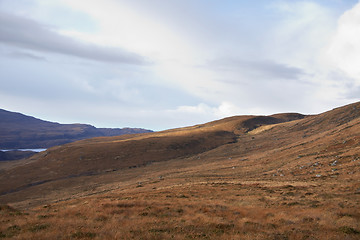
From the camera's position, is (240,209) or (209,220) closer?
(209,220)

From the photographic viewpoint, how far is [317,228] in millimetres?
15250

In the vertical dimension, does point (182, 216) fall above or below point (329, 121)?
below

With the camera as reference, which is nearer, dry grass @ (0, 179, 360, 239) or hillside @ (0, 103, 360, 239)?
dry grass @ (0, 179, 360, 239)

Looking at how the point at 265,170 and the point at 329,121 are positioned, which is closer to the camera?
the point at 265,170

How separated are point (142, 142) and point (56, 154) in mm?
38225

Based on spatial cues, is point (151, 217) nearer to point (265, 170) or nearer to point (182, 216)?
point (182, 216)

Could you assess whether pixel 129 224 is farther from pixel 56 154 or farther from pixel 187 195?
pixel 56 154

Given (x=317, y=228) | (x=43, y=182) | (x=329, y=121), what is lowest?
(x=43, y=182)

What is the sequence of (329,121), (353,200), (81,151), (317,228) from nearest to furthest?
(317,228), (353,200), (329,121), (81,151)

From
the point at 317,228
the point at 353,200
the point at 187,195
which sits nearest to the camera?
the point at 317,228

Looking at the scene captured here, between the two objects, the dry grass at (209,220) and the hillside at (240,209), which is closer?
the dry grass at (209,220)

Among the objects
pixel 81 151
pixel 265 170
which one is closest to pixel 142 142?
pixel 81 151

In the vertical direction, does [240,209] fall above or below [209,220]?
below

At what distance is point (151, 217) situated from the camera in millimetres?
18750
